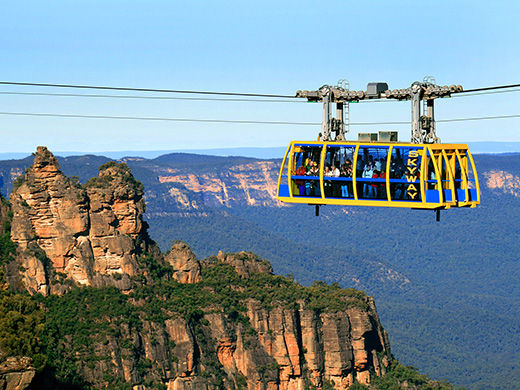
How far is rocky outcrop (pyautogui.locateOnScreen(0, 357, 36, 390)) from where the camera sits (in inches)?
2052

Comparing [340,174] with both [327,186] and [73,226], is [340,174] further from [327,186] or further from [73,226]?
[73,226]

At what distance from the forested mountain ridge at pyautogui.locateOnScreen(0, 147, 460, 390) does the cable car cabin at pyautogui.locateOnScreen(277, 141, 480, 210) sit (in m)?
66.7

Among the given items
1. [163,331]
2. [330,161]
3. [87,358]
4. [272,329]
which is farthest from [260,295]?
[330,161]

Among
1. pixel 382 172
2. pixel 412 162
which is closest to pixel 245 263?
pixel 382 172

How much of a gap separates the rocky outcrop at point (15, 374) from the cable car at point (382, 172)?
57.9ft

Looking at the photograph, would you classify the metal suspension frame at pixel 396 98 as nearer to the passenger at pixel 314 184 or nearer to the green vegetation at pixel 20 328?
the passenger at pixel 314 184

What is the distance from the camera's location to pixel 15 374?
52.8 m

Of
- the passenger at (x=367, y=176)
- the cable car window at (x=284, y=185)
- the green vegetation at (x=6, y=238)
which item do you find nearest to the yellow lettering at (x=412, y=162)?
the passenger at (x=367, y=176)

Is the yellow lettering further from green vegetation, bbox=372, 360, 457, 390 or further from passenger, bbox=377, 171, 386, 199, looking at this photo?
green vegetation, bbox=372, 360, 457, 390

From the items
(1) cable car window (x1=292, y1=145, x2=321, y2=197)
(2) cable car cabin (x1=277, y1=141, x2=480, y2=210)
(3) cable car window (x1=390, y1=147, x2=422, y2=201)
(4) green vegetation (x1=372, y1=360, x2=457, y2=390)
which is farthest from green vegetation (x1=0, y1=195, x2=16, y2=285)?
(3) cable car window (x1=390, y1=147, x2=422, y2=201)

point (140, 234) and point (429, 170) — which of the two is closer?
point (429, 170)

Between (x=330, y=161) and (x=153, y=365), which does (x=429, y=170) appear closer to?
(x=330, y=161)

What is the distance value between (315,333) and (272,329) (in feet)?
20.1

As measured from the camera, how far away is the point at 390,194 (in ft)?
160
